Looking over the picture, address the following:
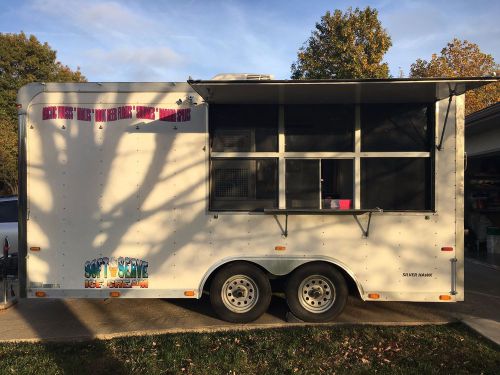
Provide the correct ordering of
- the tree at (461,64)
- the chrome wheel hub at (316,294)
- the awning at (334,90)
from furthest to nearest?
the tree at (461,64)
the chrome wheel hub at (316,294)
the awning at (334,90)

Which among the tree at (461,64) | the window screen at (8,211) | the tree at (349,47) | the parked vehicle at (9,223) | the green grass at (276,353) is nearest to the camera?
the green grass at (276,353)

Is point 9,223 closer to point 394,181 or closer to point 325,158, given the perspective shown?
point 325,158

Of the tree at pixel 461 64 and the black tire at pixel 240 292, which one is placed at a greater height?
the tree at pixel 461 64

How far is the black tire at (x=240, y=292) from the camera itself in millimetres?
4969

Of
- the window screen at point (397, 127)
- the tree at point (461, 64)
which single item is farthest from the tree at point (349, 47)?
the window screen at point (397, 127)

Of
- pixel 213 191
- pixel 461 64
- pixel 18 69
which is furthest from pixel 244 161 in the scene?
pixel 18 69

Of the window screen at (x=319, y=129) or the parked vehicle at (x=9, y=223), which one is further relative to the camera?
the parked vehicle at (x=9, y=223)

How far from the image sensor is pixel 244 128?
500 cm

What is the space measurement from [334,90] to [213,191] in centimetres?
177

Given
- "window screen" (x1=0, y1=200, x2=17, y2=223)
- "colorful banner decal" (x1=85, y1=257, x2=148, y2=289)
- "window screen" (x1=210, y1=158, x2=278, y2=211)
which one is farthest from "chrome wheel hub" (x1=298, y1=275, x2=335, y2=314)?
"window screen" (x1=0, y1=200, x2=17, y2=223)

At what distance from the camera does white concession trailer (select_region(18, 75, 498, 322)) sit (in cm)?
490

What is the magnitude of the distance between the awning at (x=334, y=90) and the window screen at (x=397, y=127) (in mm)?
105

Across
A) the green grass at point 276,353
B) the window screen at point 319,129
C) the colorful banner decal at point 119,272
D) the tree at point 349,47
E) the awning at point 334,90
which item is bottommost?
the green grass at point 276,353

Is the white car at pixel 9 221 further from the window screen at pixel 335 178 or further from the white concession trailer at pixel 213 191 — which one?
the window screen at pixel 335 178
